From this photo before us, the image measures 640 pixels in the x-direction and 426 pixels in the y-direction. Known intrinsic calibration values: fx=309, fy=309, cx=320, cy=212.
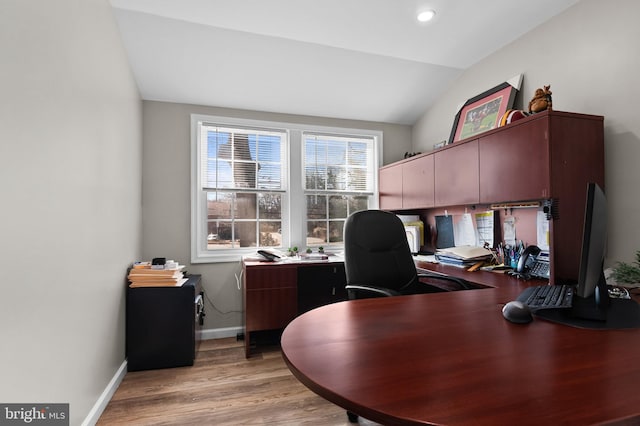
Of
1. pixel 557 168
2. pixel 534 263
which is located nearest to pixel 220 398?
pixel 534 263

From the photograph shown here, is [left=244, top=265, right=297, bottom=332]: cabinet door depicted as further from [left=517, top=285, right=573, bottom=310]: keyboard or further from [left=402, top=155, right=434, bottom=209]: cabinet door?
[left=517, top=285, right=573, bottom=310]: keyboard

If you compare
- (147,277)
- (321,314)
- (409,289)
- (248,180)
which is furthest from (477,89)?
(147,277)

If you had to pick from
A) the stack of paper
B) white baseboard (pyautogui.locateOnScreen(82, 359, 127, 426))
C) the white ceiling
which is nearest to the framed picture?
the white ceiling

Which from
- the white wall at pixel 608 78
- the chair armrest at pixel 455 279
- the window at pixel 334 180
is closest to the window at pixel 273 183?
the window at pixel 334 180

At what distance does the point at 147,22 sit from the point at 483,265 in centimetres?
315

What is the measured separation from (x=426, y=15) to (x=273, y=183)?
210 centimetres

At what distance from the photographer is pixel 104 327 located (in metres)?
1.97

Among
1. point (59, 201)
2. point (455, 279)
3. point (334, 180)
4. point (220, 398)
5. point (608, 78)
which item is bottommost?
point (220, 398)

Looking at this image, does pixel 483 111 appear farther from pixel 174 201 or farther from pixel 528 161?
pixel 174 201

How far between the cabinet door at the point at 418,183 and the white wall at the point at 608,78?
3.12ft

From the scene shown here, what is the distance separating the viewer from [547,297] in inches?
47.9

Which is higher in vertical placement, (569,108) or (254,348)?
(569,108)

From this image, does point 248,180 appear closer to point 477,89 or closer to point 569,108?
point 477,89

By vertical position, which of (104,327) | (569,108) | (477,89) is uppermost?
(477,89)
